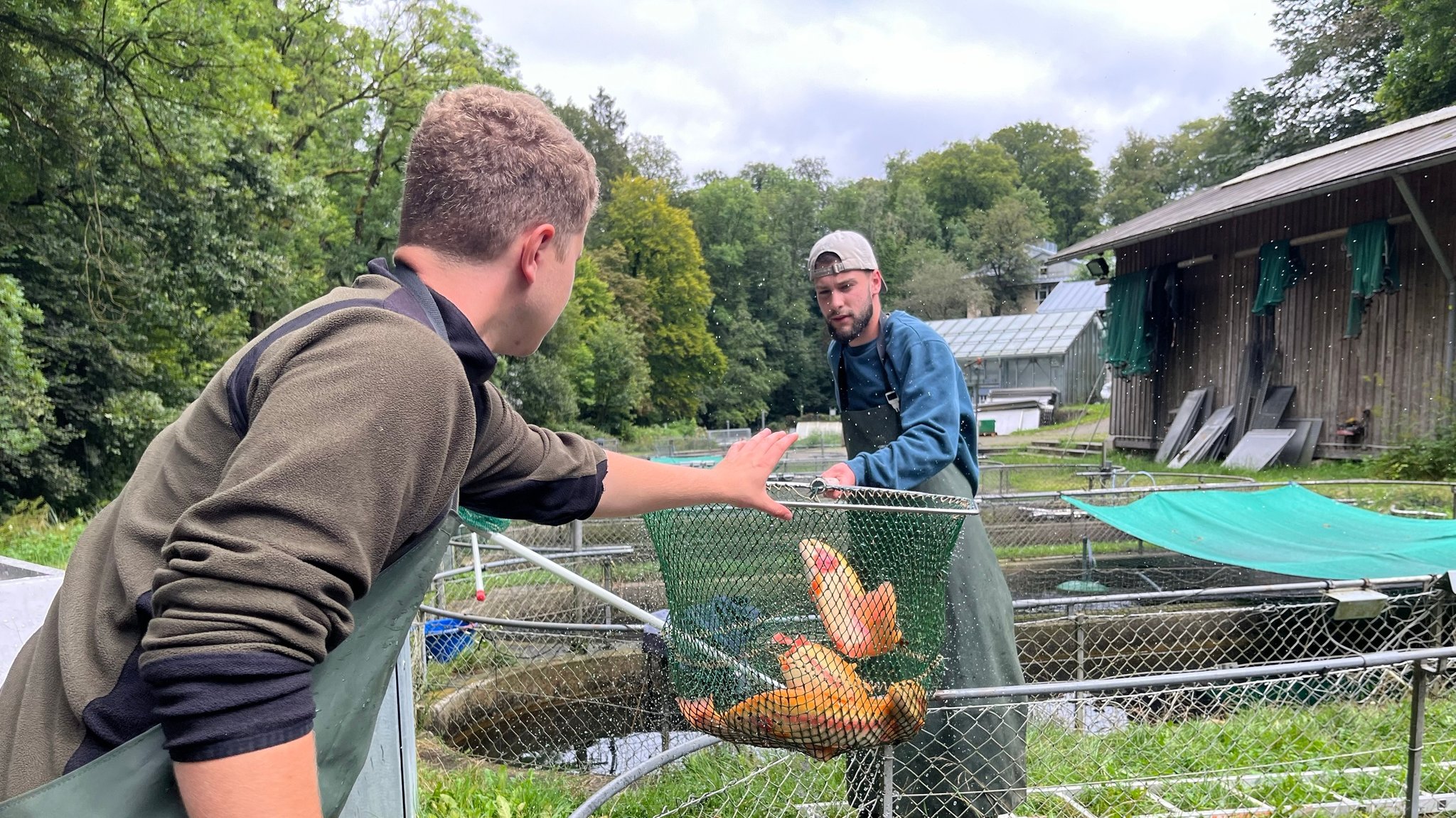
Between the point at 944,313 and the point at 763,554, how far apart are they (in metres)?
58.6

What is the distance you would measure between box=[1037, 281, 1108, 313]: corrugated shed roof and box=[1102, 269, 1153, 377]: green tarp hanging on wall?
94.5 ft

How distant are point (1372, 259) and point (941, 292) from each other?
4314 centimetres

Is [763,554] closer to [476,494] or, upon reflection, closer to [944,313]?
[476,494]

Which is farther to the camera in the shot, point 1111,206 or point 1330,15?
point 1111,206

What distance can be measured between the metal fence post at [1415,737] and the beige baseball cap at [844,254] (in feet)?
7.58

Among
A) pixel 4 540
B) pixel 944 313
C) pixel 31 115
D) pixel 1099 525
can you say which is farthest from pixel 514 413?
pixel 944 313

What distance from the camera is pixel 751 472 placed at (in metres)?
→ 2.14

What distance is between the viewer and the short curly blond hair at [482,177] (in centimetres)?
145

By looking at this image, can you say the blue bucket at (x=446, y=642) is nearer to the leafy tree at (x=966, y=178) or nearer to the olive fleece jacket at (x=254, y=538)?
the olive fleece jacket at (x=254, y=538)

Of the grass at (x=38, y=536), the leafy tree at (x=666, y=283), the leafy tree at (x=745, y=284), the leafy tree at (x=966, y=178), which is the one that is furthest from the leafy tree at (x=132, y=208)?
the leafy tree at (x=966, y=178)

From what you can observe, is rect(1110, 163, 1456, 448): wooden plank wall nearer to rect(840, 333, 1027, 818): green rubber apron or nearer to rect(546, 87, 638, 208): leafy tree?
rect(840, 333, 1027, 818): green rubber apron

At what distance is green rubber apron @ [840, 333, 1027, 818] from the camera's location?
3193 mm

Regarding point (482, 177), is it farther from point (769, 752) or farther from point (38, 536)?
point (38, 536)

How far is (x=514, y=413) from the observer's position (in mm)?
1892
